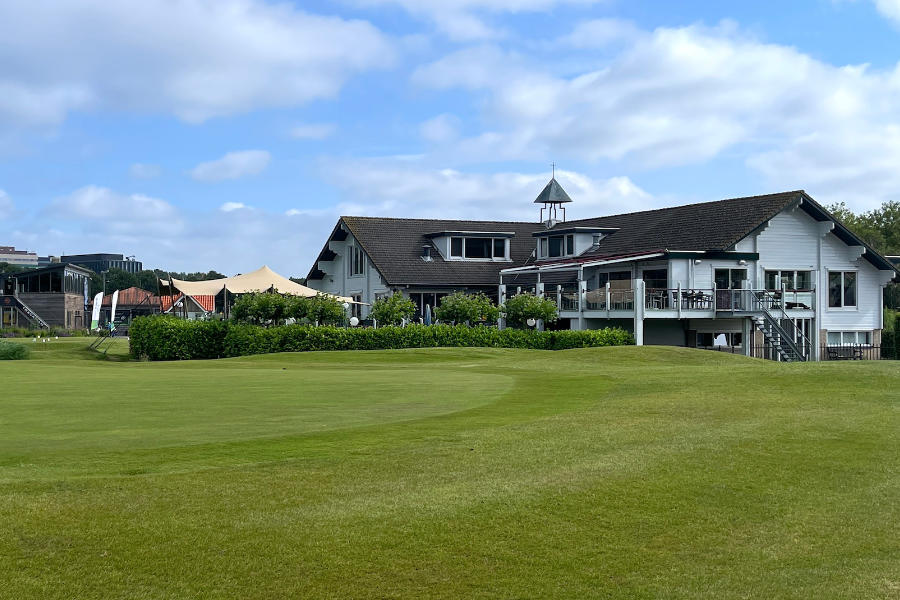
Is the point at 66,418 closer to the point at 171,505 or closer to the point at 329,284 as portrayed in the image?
the point at 171,505

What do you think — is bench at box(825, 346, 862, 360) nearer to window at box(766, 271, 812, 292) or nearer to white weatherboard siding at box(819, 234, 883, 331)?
white weatherboard siding at box(819, 234, 883, 331)

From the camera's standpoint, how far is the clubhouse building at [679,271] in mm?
42562

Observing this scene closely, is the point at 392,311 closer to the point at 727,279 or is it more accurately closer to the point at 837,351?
the point at 727,279

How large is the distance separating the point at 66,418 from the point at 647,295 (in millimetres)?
31591

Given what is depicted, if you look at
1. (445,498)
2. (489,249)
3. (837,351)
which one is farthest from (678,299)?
(445,498)

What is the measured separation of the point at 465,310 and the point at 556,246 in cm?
1383

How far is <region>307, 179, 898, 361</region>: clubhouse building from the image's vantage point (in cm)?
4256

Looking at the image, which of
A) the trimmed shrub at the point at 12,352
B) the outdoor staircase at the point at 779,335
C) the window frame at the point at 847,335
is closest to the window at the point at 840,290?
the window frame at the point at 847,335

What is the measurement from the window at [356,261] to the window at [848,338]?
24.4 metres

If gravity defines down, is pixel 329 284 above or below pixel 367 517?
above

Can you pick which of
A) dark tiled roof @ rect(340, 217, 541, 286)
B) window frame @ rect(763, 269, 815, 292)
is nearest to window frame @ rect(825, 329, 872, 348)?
window frame @ rect(763, 269, 815, 292)

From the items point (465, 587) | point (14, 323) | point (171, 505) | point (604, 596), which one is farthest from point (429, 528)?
point (14, 323)

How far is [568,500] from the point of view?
28.6 feet

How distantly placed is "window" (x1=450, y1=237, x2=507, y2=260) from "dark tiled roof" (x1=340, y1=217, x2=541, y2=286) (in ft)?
1.69
